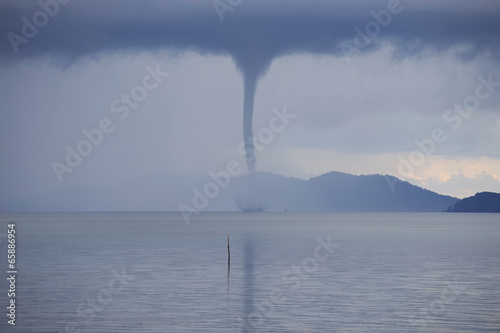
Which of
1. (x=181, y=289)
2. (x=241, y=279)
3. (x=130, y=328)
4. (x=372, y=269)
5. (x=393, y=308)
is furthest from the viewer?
(x=372, y=269)

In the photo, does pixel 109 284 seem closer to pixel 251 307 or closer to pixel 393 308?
pixel 251 307

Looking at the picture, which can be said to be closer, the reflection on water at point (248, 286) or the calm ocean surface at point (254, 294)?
the calm ocean surface at point (254, 294)

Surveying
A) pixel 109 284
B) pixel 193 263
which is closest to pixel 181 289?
pixel 109 284

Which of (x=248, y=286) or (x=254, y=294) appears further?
(x=248, y=286)

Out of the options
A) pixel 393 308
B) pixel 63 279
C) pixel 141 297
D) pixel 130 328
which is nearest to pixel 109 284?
pixel 63 279

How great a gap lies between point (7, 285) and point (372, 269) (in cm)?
4137

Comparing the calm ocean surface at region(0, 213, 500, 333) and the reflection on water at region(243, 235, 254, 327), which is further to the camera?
the reflection on water at region(243, 235, 254, 327)

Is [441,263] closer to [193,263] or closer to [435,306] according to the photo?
[193,263]

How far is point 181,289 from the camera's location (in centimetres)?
5888

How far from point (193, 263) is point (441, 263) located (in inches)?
1302

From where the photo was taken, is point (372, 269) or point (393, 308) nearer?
point (393, 308)

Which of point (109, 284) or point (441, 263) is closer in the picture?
point (109, 284)

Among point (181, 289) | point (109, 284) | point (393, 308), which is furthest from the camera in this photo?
point (109, 284)

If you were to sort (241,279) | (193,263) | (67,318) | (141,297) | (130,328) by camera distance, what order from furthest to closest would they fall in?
(193,263)
(241,279)
(141,297)
(67,318)
(130,328)
